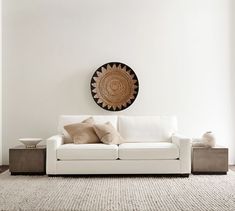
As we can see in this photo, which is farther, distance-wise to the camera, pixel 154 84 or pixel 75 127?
pixel 154 84

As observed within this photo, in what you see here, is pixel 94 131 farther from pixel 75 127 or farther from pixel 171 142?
pixel 171 142

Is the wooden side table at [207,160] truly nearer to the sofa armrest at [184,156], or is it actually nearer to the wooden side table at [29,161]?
the sofa armrest at [184,156]

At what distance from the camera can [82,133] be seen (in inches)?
232

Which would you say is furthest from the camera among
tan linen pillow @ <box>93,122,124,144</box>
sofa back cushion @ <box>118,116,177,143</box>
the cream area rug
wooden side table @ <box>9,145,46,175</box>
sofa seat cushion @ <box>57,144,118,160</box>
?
sofa back cushion @ <box>118,116,177,143</box>

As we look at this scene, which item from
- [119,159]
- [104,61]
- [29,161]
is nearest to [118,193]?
[119,159]

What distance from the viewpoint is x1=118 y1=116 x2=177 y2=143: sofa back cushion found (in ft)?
20.4

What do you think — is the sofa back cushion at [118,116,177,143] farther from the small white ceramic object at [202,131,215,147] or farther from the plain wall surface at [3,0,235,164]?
the small white ceramic object at [202,131,215,147]

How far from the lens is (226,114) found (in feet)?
22.4

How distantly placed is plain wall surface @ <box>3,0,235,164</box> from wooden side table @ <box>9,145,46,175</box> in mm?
1060

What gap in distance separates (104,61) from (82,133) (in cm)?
147

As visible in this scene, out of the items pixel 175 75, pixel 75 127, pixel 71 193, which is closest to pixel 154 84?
pixel 175 75

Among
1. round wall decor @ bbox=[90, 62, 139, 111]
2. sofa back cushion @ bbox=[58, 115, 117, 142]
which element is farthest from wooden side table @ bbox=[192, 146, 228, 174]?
round wall decor @ bbox=[90, 62, 139, 111]

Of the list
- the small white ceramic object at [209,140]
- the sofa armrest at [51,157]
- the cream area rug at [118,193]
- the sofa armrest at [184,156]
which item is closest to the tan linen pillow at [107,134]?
the cream area rug at [118,193]

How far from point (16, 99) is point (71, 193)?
2735mm
